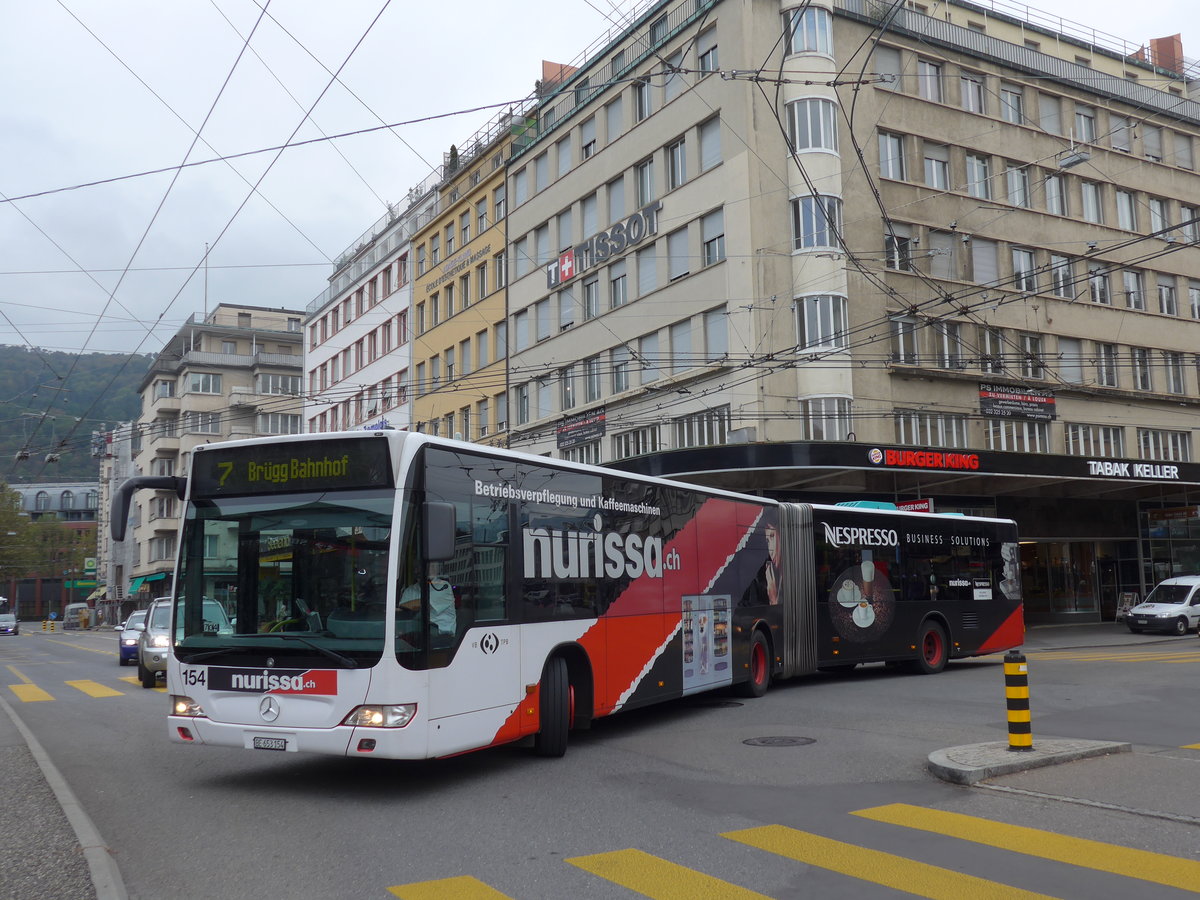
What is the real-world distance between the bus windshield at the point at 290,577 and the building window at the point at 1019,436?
29.7 metres

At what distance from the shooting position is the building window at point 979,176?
36469 mm

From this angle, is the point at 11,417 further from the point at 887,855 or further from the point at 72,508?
the point at 72,508

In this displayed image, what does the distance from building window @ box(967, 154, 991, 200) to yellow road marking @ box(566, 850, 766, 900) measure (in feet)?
111

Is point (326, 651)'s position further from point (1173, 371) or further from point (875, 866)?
point (1173, 371)

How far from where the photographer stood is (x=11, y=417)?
48.3m

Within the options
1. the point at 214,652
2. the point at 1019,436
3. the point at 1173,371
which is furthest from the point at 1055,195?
the point at 214,652

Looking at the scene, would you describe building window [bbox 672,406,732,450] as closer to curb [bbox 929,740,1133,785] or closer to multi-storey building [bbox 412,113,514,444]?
multi-storey building [bbox 412,113,514,444]

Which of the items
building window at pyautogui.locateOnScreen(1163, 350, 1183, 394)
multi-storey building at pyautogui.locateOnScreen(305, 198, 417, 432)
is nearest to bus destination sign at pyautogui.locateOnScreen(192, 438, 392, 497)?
building window at pyautogui.locateOnScreen(1163, 350, 1183, 394)

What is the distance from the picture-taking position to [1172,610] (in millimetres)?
32938

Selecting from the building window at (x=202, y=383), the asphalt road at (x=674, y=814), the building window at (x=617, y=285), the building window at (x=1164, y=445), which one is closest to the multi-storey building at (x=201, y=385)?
the building window at (x=202, y=383)

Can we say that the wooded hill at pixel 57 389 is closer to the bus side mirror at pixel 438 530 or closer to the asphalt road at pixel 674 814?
the asphalt road at pixel 674 814

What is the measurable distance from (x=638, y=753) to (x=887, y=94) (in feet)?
93.4

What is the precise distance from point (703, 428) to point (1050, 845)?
1028 inches

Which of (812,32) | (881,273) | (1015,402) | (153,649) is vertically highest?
(812,32)
